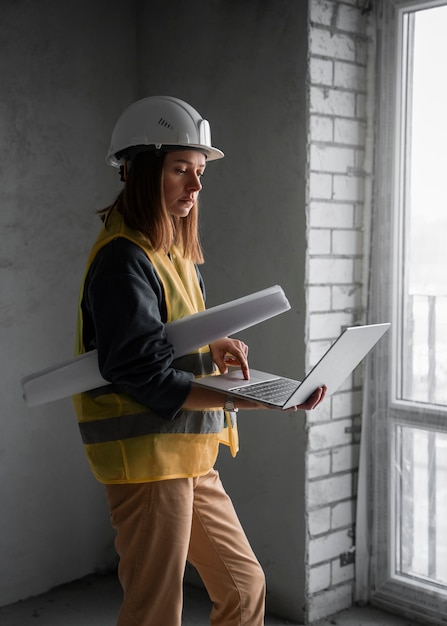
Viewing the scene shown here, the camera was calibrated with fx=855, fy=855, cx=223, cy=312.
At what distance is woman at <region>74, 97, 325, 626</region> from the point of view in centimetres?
189

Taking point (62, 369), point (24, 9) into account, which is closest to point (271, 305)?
point (62, 369)

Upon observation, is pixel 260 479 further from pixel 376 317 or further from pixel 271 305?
pixel 271 305

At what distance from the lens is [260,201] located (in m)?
2.96

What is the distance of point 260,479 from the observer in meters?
3.06

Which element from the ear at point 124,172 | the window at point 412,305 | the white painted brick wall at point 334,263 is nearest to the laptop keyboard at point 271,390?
the ear at point 124,172

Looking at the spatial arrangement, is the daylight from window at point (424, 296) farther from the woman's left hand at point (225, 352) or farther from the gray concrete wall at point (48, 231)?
the gray concrete wall at point (48, 231)

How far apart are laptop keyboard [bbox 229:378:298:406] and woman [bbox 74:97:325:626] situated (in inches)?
2.0

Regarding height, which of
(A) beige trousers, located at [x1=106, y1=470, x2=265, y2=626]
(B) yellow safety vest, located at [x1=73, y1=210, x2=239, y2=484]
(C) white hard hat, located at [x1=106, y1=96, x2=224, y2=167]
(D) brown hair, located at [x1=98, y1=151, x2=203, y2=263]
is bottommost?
(A) beige trousers, located at [x1=106, y1=470, x2=265, y2=626]

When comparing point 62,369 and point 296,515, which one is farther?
point 296,515

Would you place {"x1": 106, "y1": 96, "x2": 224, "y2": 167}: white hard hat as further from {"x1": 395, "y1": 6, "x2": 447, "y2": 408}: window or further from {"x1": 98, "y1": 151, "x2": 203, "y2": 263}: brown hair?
{"x1": 395, "y1": 6, "x2": 447, "y2": 408}: window

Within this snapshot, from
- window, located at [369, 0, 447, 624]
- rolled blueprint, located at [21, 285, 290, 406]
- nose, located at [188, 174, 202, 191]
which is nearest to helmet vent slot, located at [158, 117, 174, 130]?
nose, located at [188, 174, 202, 191]

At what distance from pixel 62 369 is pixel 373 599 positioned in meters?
1.65

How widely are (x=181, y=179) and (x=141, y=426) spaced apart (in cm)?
58

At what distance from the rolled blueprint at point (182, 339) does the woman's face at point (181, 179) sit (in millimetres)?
261
